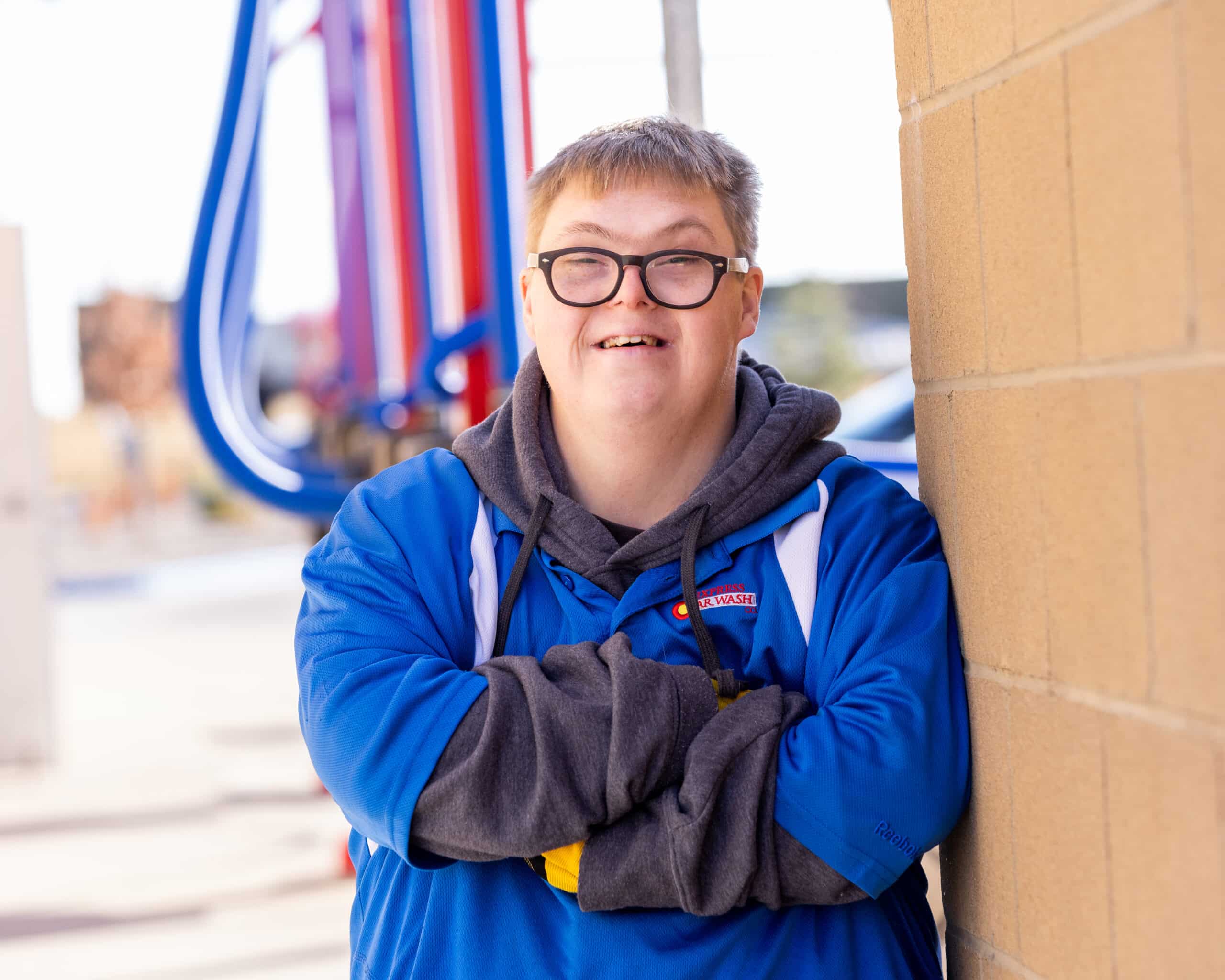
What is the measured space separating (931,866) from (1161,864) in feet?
6.90

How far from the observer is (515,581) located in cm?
135

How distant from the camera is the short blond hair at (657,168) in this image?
138cm

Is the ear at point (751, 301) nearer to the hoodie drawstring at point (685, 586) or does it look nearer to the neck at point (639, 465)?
the neck at point (639, 465)

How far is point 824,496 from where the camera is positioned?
1.38 metres

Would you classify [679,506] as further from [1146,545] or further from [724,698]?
[1146,545]

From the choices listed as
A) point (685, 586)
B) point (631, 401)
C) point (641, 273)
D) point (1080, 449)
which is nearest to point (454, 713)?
point (685, 586)

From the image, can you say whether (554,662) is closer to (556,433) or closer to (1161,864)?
(556,433)

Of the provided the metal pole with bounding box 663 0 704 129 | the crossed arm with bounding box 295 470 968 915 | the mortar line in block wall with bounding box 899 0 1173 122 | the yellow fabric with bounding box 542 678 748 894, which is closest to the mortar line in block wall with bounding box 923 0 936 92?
the mortar line in block wall with bounding box 899 0 1173 122

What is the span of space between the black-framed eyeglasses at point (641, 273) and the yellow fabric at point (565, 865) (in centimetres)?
54

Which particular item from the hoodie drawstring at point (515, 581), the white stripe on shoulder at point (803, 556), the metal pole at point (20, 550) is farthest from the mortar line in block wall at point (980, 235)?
the metal pole at point (20, 550)

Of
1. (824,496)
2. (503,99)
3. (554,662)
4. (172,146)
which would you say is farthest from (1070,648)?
(172,146)

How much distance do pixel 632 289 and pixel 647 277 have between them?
2 cm

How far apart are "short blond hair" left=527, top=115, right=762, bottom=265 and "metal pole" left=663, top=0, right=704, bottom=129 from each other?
3.31ft

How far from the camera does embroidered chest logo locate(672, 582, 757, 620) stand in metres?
1.36
